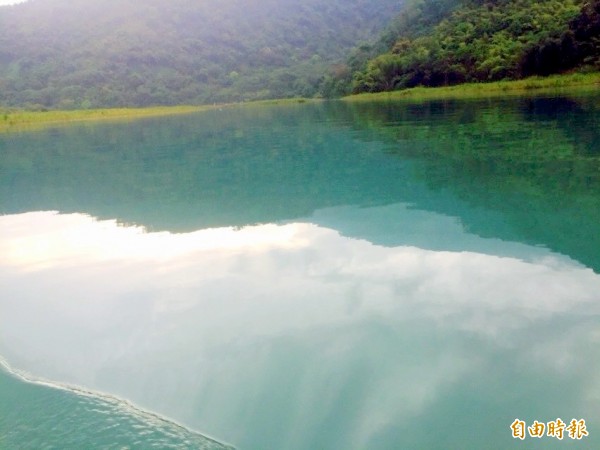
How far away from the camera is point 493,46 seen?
56.8m

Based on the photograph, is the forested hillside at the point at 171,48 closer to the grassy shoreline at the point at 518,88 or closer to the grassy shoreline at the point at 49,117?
the grassy shoreline at the point at 49,117

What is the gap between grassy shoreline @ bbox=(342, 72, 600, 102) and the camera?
42.8 metres

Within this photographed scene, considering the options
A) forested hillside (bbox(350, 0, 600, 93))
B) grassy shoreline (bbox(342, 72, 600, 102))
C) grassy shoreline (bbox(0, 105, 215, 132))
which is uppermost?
forested hillside (bbox(350, 0, 600, 93))

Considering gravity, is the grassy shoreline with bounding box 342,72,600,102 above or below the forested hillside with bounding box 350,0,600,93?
below

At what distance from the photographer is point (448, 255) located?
6.86 metres

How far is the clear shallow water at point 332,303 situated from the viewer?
398 centimetres

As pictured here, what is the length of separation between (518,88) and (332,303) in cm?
4812

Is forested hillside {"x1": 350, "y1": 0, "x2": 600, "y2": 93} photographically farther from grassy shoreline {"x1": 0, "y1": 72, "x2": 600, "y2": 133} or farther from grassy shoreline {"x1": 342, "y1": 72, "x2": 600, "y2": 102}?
grassy shoreline {"x1": 0, "y1": 72, "x2": 600, "y2": 133}

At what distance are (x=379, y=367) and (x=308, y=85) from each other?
378ft

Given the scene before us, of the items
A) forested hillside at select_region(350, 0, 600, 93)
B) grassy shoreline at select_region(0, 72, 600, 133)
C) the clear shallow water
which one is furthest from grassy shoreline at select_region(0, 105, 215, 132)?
the clear shallow water

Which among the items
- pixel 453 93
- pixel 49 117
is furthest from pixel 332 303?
pixel 49 117

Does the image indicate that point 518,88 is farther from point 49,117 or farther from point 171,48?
point 171,48

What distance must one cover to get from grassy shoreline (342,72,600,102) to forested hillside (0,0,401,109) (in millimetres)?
42888

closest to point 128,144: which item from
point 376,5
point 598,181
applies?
point 598,181
